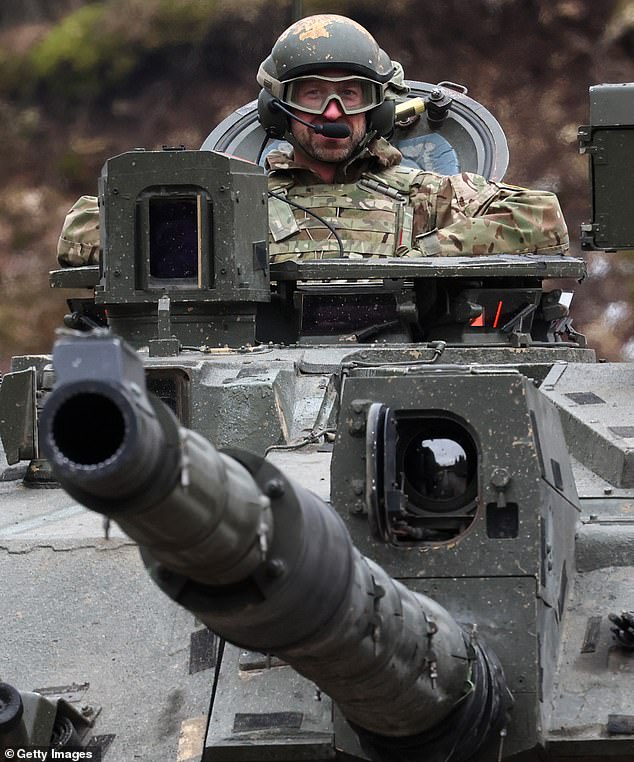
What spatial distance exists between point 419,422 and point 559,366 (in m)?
2.51

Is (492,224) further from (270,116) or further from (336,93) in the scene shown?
(270,116)

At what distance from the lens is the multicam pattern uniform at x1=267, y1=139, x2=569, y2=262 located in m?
11.3

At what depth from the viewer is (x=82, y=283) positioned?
10.8 meters

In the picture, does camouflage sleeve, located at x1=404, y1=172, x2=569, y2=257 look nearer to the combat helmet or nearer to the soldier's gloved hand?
the combat helmet

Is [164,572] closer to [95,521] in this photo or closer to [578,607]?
[578,607]

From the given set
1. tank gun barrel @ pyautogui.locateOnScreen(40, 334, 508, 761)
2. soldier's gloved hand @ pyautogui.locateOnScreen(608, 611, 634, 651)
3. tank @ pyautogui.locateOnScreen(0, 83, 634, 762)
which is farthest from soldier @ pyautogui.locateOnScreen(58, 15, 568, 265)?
tank gun barrel @ pyautogui.locateOnScreen(40, 334, 508, 761)

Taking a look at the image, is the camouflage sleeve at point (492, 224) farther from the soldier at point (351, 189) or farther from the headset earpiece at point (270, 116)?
the headset earpiece at point (270, 116)

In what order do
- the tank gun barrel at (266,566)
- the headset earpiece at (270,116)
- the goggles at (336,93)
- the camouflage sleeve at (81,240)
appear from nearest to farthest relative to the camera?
1. the tank gun barrel at (266,566)
2. the camouflage sleeve at (81,240)
3. the goggles at (336,93)
4. the headset earpiece at (270,116)

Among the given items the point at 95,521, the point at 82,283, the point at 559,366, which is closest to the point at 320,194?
the point at 82,283

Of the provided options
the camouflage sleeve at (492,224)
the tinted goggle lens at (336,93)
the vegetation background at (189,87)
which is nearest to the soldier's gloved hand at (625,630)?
the camouflage sleeve at (492,224)

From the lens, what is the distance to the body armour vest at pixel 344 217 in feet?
37.1

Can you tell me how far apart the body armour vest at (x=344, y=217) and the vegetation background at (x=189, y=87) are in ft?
33.0

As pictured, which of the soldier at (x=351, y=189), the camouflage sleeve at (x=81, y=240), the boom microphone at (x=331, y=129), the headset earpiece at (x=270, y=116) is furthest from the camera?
the headset earpiece at (x=270, y=116)

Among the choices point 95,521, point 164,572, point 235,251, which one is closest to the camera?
point 164,572
